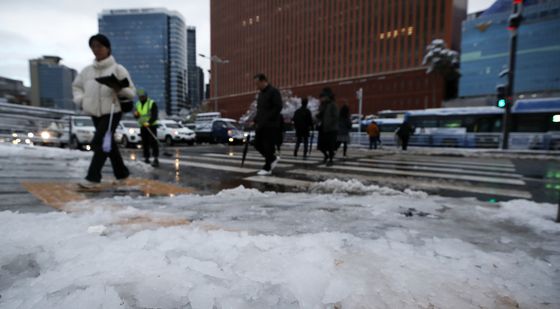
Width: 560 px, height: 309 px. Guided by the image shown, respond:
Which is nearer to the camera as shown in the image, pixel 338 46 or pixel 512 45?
pixel 512 45

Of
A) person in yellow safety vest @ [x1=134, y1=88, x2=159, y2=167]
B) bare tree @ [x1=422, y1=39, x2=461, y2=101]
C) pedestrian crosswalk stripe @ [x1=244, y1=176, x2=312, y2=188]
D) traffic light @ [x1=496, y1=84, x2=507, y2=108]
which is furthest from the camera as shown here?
bare tree @ [x1=422, y1=39, x2=461, y2=101]

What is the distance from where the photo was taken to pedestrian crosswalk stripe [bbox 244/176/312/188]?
4.29 metres

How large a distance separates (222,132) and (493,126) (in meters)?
18.6

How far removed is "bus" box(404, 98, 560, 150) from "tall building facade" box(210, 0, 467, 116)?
133 ft

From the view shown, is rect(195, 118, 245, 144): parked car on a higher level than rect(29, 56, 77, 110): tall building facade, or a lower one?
lower

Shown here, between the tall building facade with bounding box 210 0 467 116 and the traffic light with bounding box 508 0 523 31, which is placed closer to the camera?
the traffic light with bounding box 508 0 523 31

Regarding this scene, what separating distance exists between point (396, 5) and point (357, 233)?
79654mm

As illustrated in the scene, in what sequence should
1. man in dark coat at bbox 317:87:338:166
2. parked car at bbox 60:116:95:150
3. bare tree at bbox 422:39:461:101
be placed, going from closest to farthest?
1. man in dark coat at bbox 317:87:338:166
2. parked car at bbox 60:116:95:150
3. bare tree at bbox 422:39:461:101

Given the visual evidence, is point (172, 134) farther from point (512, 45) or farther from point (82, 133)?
point (512, 45)

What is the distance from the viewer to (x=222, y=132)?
19.7 meters

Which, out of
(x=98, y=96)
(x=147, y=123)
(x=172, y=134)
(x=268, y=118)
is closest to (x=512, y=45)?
(x=268, y=118)

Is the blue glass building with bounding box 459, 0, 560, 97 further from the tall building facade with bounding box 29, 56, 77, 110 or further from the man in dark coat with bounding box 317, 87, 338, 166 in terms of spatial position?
the tall building facade with bounding box 29, 56, 77, 110

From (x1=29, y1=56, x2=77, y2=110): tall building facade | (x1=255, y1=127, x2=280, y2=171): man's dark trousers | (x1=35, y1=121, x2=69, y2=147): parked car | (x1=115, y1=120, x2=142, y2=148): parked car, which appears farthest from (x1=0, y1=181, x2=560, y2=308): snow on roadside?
(x1=29, y1=56, x2=77, y2=110): tall building facade

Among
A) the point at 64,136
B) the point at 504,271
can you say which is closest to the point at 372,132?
the point at 64,136
